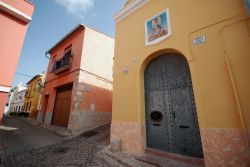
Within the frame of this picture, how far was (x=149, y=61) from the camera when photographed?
15.6ft

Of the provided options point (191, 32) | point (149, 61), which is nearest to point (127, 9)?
point (149, 61)

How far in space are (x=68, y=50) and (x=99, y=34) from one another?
2.85 metres

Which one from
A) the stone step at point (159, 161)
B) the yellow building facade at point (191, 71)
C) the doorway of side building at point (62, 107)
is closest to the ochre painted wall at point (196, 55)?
the yellow building facade at point (191, 71)

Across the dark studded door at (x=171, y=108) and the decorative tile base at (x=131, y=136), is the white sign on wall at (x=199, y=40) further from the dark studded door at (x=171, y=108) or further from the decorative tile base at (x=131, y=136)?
the decorative tile base at (x=131, y=136)

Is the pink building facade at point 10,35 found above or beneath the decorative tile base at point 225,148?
above

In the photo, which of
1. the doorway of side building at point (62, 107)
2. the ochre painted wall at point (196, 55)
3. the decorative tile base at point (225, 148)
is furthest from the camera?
the doorway of side building at point (62, 107)

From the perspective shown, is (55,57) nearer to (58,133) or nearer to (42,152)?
(58,133)

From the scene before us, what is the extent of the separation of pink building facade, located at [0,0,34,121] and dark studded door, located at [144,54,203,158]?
4265 mm

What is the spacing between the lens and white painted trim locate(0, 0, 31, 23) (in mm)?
3833

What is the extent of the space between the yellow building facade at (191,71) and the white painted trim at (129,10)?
0.13ft

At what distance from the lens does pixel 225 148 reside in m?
2.62

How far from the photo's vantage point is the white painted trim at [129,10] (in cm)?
525

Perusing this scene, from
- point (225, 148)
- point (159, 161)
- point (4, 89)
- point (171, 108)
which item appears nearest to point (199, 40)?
point (171, 108)

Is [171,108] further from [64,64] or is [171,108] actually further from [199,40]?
[64,64]
